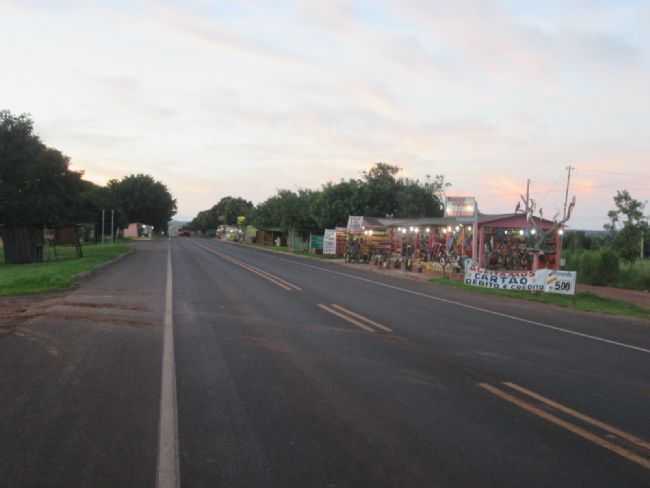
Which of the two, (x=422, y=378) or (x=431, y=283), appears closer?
(x=422, y=378)

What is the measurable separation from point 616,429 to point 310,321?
24.4ft

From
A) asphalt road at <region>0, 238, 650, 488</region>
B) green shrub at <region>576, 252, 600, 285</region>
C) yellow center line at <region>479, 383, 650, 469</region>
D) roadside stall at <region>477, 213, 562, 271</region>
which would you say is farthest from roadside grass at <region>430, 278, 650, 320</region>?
yellow center line at <region>479, 383, 650, 469</region>

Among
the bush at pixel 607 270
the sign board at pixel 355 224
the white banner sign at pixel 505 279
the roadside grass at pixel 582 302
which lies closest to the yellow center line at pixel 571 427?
the roadside grass at pixel 582 302

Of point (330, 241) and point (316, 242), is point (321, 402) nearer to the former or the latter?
point (330, 241)

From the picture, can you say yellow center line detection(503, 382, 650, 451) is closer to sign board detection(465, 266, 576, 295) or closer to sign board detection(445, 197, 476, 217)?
sign board detection(465, 266, 576, 295)

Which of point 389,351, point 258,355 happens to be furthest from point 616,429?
point 258,355

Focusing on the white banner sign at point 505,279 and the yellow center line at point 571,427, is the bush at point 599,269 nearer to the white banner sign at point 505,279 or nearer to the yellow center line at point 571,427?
the white banner sign at point 505,279

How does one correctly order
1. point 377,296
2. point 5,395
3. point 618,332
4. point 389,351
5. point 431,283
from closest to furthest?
point 5,395 → point 389,351 → point 618,332 → point 377,296 → point 431,283

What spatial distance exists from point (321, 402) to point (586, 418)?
2.79 metres

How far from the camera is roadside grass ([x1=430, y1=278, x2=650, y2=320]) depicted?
60.0ft

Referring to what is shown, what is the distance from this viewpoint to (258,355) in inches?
350

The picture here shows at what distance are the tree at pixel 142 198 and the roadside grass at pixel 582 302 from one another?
8851cm

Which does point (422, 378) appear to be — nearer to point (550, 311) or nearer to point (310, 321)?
point (310, 321)

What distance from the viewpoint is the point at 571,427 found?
593 cm
